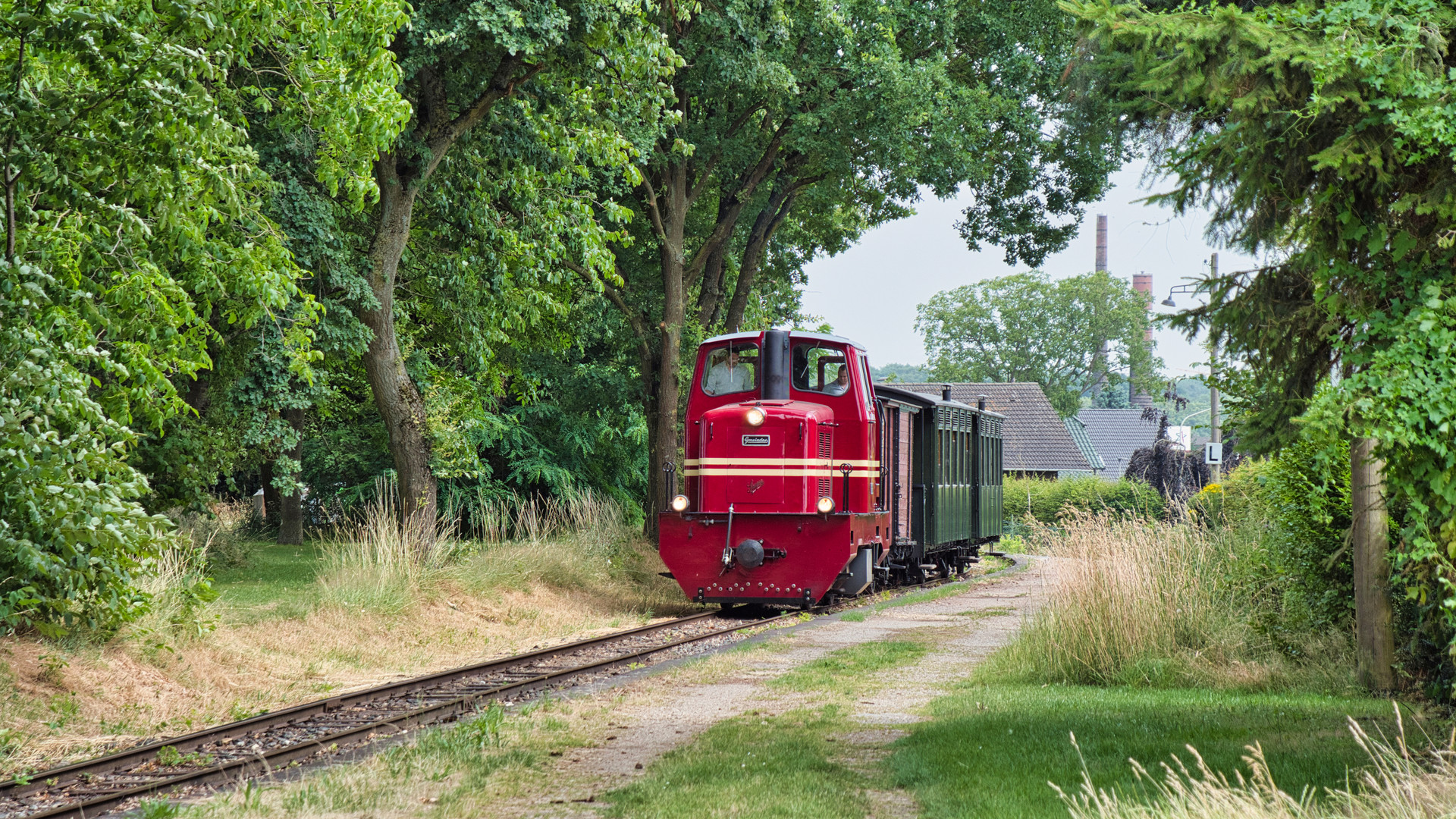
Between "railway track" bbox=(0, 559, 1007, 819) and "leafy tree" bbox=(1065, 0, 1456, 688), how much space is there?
6.13 metres

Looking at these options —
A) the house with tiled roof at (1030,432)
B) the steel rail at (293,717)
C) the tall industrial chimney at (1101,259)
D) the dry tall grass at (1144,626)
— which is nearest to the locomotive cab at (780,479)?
the steel rail at (293,717)

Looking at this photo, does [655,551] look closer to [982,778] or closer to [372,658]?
[372,658]

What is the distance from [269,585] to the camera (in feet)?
62.1

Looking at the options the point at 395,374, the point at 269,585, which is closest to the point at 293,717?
the point at 395,374

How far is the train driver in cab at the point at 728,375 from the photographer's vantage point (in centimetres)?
1698

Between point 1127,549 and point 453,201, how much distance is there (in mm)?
10725

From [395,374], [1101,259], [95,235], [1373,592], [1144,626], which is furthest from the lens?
[1101,259]

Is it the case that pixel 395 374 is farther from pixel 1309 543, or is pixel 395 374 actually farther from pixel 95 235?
pixel 1309 543

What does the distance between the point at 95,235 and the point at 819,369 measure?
9.45 m

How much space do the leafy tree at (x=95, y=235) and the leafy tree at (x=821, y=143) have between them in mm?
8095

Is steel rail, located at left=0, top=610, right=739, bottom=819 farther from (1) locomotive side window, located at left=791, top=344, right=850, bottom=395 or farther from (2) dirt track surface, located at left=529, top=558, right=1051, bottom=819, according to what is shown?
(1) locomotive side window, located at left=791, top=344, right=850, bottom=395

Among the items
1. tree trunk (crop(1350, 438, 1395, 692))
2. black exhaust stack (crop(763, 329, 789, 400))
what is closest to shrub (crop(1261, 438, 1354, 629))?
tree trunk (crop(1350, 438, 1395, 692))

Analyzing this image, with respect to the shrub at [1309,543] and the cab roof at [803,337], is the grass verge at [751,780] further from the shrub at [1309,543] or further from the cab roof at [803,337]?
the cab roof at [803,337]

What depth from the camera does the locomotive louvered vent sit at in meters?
16.0
